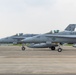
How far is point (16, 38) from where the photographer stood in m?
42.1

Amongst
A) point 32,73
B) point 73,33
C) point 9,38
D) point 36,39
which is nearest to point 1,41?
point 9,38

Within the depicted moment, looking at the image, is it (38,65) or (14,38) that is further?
(14,38)

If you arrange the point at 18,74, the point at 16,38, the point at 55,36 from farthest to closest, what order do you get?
the point at 16,38 < the point at 55,36 < the point at 18,74

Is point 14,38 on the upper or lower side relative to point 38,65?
upper

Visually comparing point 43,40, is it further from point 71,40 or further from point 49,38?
point 71,40

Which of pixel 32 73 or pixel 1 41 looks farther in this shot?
pixel 1 41

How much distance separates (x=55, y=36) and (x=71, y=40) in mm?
1915

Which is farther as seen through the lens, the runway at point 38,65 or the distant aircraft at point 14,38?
the distant aircraft at point 14,38

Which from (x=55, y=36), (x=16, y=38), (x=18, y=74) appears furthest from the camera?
(x=16, y=38)

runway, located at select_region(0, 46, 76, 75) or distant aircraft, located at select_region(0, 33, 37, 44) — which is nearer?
runway, located at select_region(0, 46, 76, 75)

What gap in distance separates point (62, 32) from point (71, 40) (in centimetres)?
134

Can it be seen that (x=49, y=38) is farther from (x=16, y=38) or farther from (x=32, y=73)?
(x=32, y=73)

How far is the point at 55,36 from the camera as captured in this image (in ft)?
105

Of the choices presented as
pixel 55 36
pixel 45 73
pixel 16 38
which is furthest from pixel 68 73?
pixel 16 38
